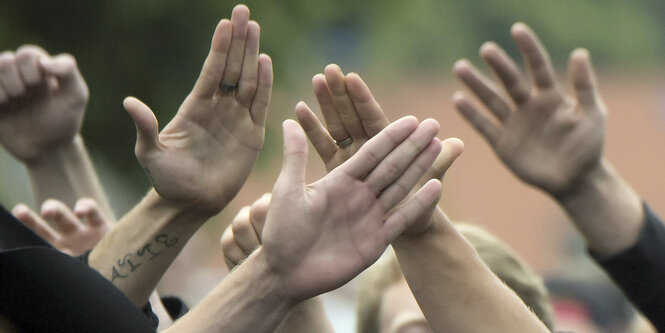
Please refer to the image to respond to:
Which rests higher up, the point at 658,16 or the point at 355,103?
the point at 355,103

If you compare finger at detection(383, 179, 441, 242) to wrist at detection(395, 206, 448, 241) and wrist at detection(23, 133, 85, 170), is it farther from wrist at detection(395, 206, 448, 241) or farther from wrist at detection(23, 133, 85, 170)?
wrist at detection(23, 133, 85, 170)

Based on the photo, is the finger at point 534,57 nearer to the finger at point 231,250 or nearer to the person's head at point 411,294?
the person's head at point 411,294

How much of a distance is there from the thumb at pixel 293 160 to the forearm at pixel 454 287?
1.17 ft

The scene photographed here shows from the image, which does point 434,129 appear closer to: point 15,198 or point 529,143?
point 529,143

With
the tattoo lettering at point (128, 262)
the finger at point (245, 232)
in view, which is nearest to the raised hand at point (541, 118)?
the finger at point (245, 232)

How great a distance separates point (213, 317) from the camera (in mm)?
2168

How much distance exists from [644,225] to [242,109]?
1.16 m

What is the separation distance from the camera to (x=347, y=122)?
2.37 meters

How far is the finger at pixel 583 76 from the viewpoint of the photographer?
2.88 metres

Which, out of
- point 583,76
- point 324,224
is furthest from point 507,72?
point 324,224

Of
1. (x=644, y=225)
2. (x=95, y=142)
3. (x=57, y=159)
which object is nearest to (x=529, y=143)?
(x=644, y=225)

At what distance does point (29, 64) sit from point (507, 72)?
55.0 inches

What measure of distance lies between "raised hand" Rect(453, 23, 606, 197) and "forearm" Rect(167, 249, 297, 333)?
1028 millimetres

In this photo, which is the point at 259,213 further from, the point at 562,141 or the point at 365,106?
the point at 562,141
